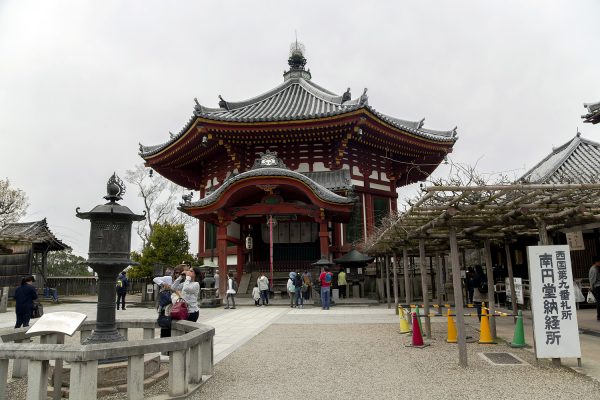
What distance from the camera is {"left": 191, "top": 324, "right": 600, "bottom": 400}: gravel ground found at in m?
5.54

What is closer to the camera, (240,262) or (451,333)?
(451,333)

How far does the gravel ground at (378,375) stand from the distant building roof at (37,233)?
1881 cm

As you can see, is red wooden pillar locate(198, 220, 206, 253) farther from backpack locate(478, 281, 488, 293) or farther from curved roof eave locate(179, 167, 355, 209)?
backpack locate(478, 281, 488, 293)

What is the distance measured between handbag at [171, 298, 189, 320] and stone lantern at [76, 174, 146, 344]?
1.04 meters

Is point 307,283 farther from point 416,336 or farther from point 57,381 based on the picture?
point 57,381

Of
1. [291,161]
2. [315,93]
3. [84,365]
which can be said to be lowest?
[84,365]

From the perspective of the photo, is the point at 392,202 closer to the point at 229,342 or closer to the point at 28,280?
the point at 229,342

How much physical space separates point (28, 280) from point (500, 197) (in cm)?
1021

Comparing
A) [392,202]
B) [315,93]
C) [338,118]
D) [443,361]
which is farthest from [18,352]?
[315,93]

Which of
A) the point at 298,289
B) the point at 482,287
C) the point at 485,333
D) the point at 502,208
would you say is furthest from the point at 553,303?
the point at 482,287

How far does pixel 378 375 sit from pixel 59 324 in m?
4.42

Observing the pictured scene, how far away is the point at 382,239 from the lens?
39.0ft

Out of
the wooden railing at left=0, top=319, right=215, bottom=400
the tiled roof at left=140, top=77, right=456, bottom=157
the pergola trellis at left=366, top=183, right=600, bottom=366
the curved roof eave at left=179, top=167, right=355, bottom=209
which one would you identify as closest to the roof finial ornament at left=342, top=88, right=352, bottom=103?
the tiled roof at left=140, top=77, right=456, bottom=157

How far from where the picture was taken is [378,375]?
650 centimetres
